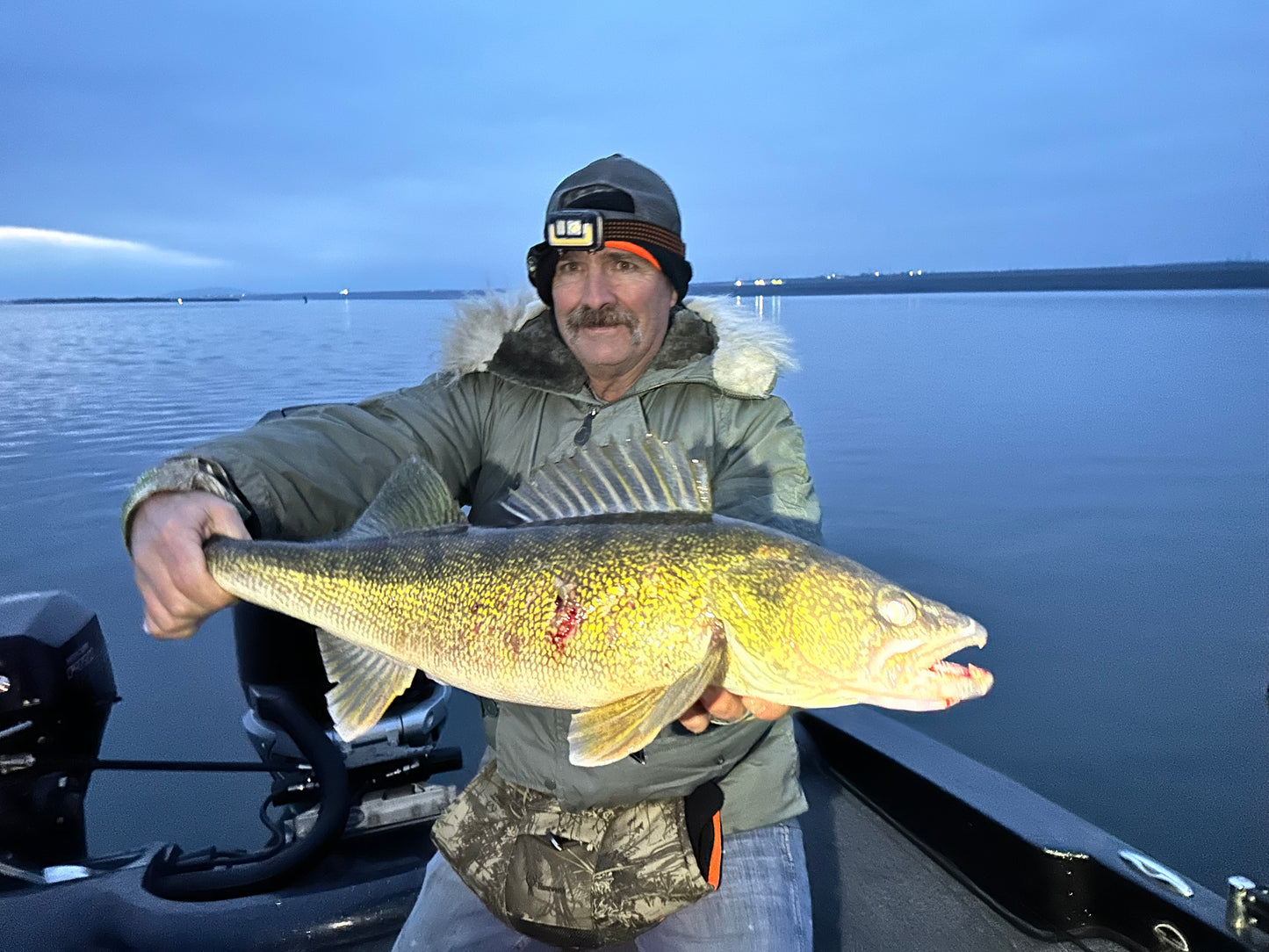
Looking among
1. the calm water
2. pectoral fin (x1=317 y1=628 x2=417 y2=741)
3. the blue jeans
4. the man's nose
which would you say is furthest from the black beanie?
the blue jeans

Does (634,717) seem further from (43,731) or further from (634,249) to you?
(43,731)

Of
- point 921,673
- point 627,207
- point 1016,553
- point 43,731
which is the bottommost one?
point 1016,553

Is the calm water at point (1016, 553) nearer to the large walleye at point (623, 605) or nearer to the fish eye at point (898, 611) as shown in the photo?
the large walleye at point (623, 605)

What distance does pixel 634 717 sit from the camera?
185 centimetres

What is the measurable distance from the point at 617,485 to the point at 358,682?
3.22 ft

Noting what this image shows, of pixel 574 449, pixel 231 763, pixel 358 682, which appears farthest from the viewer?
pixel 231 763

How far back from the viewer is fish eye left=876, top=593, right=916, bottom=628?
179cm

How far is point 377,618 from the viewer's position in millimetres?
2088

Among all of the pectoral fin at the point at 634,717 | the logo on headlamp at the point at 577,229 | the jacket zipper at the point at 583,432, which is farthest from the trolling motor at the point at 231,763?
the logo on headlamp at the point at 577,229

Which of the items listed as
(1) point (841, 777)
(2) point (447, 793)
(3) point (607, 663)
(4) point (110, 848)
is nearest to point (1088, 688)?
(1) point (841, 777)

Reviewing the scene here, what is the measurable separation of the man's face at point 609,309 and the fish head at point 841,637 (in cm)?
137

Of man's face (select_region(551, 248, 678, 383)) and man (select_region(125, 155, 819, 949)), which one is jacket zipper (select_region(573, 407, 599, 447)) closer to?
man (select_region(125, 155, 819, 949))

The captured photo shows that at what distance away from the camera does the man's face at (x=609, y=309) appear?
295 cm

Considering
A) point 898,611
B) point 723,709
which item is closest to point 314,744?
point 723,709
